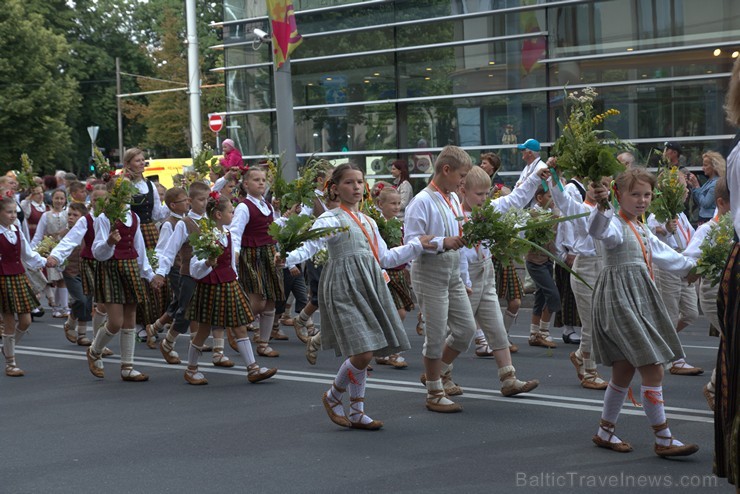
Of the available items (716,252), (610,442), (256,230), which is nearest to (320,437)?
(610,442)

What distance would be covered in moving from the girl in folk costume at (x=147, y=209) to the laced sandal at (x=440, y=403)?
418 cm

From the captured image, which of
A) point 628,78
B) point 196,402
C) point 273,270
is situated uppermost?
point 628,78

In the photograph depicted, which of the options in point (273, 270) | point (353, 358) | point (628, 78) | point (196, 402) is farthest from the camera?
point (628, 78)

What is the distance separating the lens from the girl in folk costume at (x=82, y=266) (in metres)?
10.7

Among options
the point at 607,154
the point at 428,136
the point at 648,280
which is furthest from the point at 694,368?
the point at 428,136

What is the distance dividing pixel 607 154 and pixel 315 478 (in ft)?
8.40

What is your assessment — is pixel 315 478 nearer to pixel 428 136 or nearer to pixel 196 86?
pixel 428 136

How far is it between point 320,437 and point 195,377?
2838mm

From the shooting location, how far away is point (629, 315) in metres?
6.78

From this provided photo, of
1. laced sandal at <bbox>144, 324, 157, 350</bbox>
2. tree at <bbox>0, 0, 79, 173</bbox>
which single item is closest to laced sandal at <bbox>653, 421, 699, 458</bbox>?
laced sandal at <bbox>144, 324, 157, 350</bbox>

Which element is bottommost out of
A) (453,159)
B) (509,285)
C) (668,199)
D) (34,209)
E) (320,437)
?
(320,437)

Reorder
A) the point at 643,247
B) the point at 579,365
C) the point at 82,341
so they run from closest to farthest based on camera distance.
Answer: the point at 643,247 < the point at 579,365 < the point at 82,341

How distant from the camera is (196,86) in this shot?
32.9 meters

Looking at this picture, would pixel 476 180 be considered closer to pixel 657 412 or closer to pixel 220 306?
pixel 220 306
